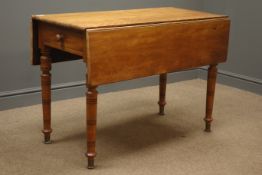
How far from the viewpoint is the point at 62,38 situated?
183 cm

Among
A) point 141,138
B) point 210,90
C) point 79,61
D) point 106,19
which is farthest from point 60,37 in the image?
point 79,61

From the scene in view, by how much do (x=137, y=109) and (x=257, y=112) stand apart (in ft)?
2.68

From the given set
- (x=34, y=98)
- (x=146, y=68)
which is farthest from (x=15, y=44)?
(x=146, y=68)

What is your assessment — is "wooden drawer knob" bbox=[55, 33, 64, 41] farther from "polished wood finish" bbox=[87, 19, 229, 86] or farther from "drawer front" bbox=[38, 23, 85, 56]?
"polished wood finish" bbox=[87, 19, 229, 86]

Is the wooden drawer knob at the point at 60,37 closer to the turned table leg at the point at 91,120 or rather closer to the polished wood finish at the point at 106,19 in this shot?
the polished wood finish at the point at 106,19

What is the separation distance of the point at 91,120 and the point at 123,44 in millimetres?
370

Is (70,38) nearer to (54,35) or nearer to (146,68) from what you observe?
(54,35)

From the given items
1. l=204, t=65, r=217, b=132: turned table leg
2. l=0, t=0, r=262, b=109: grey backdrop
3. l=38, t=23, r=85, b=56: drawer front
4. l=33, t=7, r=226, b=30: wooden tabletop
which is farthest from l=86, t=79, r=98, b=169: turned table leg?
l=0, t=0, r=262, b=109: grey backdrop

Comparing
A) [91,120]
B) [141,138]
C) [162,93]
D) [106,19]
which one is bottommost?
[141,138]

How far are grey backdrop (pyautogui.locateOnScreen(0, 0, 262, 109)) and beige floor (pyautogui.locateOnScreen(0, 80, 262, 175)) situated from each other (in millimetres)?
123

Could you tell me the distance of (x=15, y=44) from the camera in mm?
2641

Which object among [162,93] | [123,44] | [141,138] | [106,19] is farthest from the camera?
[162,93]

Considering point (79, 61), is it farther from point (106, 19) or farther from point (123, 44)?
point (123, 44)

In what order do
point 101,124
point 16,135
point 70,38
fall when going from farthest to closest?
1. point 101,124
2. point 16,135
3. point 70,38
